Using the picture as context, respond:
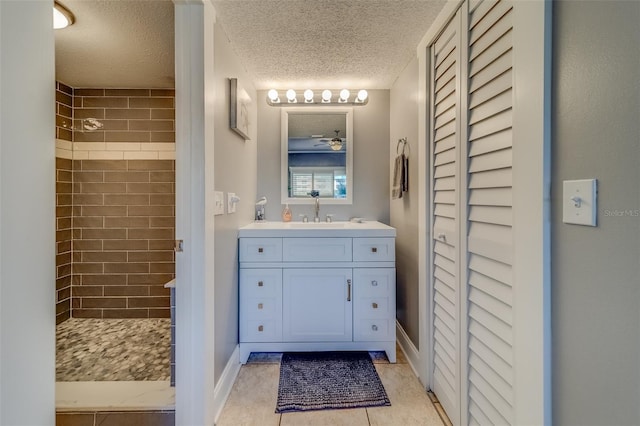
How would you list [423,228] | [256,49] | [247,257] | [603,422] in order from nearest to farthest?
[603,422] < [423,228] < [256,49] < [247,257]

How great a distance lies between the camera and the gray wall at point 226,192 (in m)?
1.56

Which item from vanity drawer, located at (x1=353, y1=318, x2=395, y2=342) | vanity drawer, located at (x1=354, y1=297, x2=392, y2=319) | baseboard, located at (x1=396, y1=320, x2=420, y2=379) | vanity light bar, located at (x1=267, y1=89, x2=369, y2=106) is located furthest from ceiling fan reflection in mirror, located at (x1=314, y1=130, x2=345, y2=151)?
baseboard, located at (x1=396, y1=320, x2=420, y2=379)

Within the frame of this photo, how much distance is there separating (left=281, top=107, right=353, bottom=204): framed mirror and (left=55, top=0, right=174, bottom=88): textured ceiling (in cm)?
104

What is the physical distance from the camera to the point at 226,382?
5.48 feet

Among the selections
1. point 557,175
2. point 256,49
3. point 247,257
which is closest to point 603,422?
point 557,175

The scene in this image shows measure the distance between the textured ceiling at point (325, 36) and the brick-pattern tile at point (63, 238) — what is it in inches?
69.8

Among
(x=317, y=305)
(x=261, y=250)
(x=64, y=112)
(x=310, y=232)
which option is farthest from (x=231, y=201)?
(x=64, y=112)

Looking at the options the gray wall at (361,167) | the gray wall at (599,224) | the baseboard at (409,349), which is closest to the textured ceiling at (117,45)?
the gray wall at (361,167)

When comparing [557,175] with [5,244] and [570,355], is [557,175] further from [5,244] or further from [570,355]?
[5,244]

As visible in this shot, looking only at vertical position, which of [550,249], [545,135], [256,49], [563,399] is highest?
[256,49]

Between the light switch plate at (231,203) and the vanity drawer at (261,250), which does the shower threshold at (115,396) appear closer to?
the vanity drawer at (261,250)

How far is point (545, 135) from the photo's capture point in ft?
2.60

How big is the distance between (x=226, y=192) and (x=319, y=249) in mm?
718

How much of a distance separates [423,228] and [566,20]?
110cm
